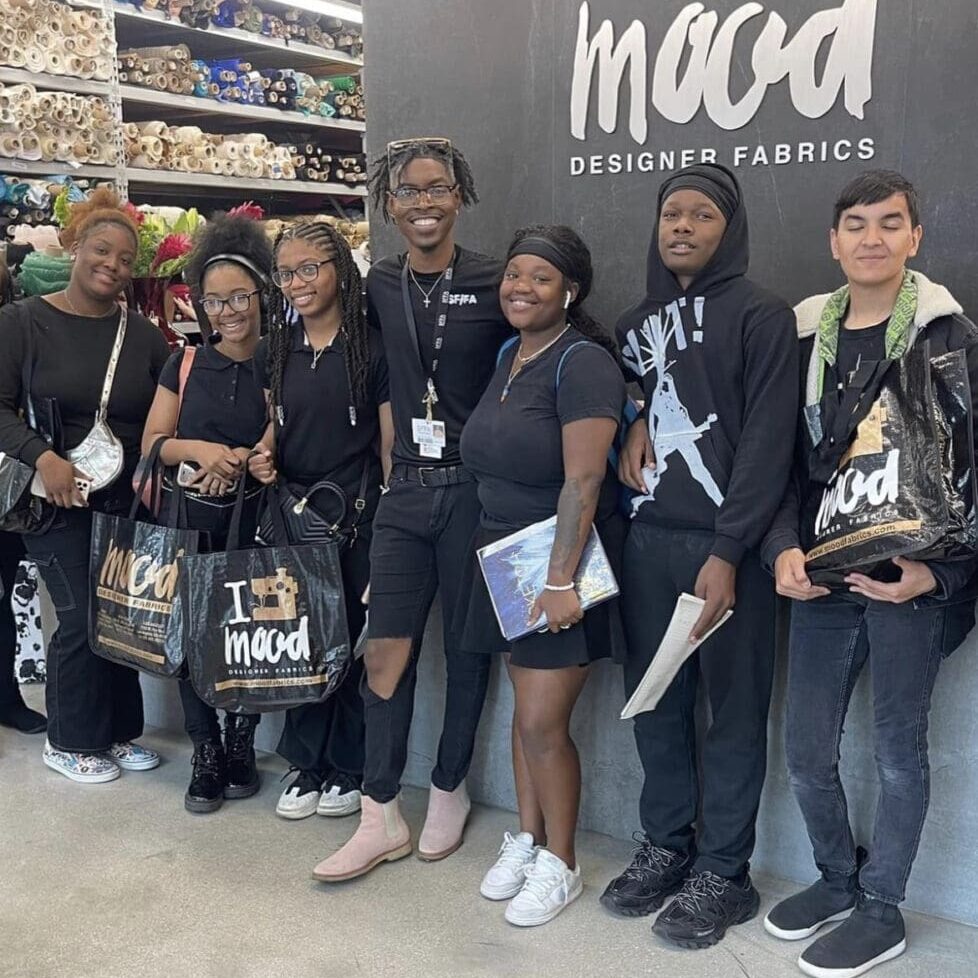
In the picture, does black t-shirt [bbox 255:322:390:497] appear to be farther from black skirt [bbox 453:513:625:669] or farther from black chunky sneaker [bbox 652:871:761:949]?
black chunky sneaker [bbox 652:871:761:949]

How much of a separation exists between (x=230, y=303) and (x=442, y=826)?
144 cm

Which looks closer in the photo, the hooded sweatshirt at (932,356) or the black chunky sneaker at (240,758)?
the hooded sweatshirt at (932,356)

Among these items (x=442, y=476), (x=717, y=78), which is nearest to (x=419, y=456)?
(x=442, y=476)

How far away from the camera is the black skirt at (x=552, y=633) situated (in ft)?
7.77

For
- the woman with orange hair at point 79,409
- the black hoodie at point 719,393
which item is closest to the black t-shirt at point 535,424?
the black hoodie at point 719,393

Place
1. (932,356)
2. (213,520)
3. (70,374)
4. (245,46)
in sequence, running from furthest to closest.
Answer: (245,46) → (70,374) → (213,520) → (932,356)

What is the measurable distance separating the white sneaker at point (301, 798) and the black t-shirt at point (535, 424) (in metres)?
1.09

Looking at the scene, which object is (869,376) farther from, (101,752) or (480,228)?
(101,752)

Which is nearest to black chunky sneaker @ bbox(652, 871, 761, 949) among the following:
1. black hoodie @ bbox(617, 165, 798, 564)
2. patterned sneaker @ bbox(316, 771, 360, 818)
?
black hoodie @ bbox(617, 165, 798, 564)

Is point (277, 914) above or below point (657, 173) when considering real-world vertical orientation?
below

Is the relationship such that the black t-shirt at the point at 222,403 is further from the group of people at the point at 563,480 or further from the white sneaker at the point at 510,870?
the white sneaker at the point at 510,870

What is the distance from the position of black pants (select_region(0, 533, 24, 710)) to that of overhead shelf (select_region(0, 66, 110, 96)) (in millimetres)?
2479

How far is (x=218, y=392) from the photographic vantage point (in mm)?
2855

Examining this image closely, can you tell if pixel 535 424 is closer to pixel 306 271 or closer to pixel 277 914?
pixel 306 271
